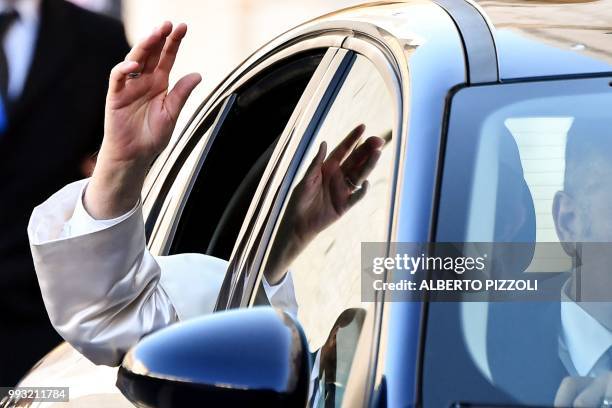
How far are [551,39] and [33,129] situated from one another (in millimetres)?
1599

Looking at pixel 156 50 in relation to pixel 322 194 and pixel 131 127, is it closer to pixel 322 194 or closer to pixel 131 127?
pixel 131 127

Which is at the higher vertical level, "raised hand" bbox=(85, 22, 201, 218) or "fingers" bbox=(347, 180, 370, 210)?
"raised hand" bbox=(85, 22, 201, 218)

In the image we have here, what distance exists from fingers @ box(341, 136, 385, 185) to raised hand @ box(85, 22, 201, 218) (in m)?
0.49

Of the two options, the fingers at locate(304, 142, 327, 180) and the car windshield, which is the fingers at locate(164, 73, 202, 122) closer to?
the fingers at locate(304, 142, 327, 180)

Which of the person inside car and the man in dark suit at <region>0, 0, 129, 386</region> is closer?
the person inside car

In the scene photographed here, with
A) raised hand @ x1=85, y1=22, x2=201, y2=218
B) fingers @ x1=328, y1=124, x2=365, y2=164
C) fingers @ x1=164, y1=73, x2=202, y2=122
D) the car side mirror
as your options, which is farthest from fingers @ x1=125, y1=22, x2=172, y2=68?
the car side mirror

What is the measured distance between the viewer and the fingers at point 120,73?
2609 mm

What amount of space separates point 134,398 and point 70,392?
114 cm

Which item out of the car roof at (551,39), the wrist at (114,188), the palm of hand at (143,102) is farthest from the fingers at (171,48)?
the car roof at (551,39)

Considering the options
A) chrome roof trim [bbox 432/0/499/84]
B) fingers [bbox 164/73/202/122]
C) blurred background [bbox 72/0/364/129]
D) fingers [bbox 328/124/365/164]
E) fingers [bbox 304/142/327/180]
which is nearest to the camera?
chrome roof trim [bbox 432/0/499/84]

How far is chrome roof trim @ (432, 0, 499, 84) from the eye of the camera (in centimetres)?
223

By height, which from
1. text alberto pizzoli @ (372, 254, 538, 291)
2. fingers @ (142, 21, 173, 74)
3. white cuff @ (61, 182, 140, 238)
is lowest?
text alberto pizzoli @ (372, 254, 538, 291)

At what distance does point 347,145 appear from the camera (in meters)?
2.39

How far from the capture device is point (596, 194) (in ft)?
7.09
